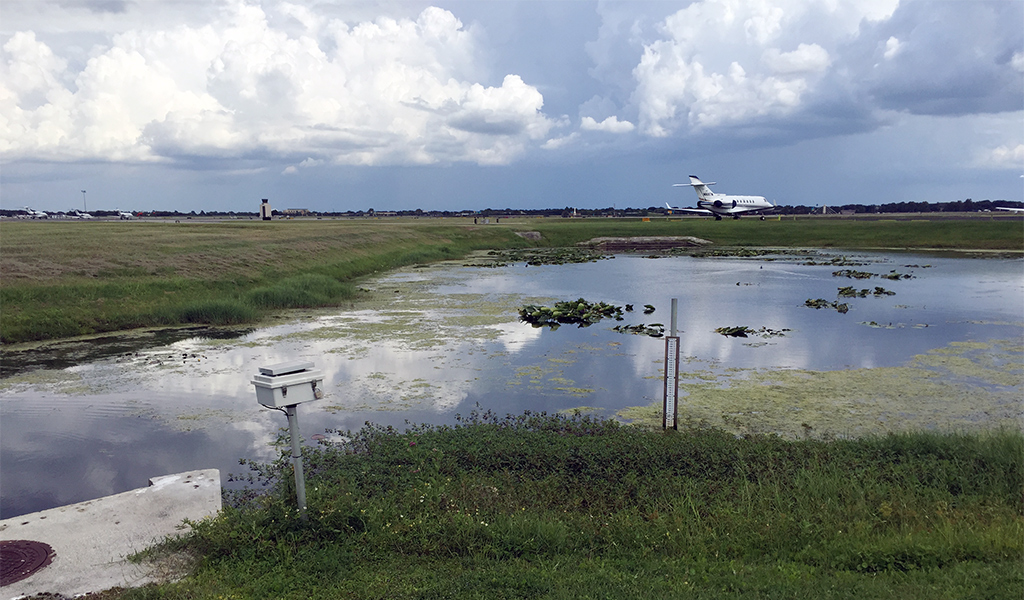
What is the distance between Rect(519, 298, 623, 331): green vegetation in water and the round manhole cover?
18829 mm

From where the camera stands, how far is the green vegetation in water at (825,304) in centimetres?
Answer: 2892

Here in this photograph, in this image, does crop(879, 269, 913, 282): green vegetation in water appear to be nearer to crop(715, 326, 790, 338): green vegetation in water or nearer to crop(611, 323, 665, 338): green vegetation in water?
crop(715, 326, 790, 338): green vegetation in water

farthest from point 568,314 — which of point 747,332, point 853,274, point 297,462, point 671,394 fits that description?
point 853,274

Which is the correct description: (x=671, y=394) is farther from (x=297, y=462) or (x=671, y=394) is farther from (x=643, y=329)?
(x=297, y=462)

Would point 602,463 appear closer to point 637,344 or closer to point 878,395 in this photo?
point 878,395

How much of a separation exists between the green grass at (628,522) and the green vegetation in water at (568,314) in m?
15.0

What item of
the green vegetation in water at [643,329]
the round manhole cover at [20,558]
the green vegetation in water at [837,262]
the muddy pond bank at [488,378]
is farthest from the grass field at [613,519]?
the green vegetation in water at [837,262]

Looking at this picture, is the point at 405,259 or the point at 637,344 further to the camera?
the point at 405,259

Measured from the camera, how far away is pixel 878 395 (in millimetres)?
15391

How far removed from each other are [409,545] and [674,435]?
18.3 ft

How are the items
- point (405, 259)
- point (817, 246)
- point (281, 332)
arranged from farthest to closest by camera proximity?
point (817, 246)
point (405, 259)
point (281, 332)

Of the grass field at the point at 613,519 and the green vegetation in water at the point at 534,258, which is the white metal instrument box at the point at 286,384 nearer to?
A: the grass field at the point at 613,519

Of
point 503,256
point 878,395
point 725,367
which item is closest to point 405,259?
point 503,256

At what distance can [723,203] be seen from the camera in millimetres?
105625
